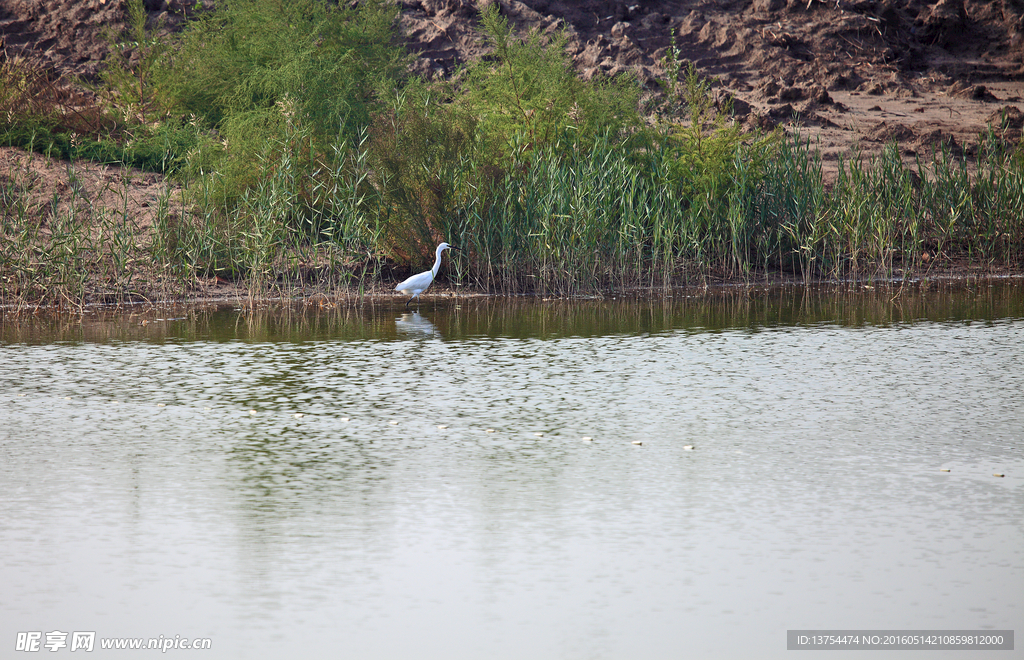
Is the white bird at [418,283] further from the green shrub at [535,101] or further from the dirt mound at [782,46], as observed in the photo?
the dirt mound at [782,46]

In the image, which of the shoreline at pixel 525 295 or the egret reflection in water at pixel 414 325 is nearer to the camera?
the egret reflection in water at pixel 414 325

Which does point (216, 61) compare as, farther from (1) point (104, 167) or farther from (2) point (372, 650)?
(2) point (372, 650)

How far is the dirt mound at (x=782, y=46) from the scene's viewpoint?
69.7 ft

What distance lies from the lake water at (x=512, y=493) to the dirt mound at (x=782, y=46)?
1276 cm

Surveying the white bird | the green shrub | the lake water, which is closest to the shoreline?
the white bird

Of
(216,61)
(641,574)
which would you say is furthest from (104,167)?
(641,574)

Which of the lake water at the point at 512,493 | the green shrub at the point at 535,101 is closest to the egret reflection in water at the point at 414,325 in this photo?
the lake water at the point at 512,493

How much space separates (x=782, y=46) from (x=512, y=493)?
21.3 meters

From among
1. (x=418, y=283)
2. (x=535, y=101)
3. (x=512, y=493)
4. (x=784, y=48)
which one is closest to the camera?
(x=512, y=493)

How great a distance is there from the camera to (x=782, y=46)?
24734mm

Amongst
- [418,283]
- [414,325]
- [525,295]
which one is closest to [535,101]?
[525,295]

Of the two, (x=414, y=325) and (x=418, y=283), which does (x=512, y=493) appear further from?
(x=418, y=283)

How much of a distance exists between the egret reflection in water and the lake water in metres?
0.80

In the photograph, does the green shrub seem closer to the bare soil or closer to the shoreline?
the shoreline
